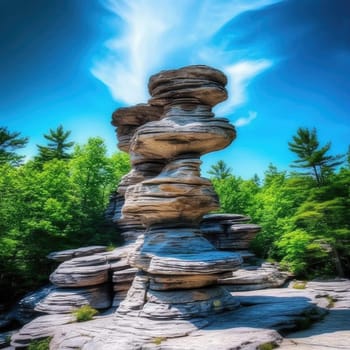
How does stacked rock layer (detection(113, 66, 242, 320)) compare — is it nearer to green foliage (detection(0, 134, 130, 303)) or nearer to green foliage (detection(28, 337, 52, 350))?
green foliage (detection(28, 337, 52, 350))

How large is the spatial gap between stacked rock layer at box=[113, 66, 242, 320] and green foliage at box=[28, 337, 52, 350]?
11.9 ft

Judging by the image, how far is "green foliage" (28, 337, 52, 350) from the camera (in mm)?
13844

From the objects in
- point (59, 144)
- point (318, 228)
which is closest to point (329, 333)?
point (318, 228)

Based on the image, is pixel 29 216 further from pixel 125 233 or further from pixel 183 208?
pixel 183 208

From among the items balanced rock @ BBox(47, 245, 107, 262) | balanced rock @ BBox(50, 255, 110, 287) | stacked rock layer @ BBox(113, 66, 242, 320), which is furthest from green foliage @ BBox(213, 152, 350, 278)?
balanced rock @ BBox(47, 245, 107, 262)

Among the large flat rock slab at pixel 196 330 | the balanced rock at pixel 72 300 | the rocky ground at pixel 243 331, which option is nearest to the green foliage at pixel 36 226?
the balanced rock at pixel 72 300

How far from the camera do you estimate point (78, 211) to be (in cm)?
2767

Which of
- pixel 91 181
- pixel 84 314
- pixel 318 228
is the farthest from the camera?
pixel 91 181

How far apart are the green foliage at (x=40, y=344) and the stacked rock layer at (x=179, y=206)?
143 inches

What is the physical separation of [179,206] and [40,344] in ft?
31.6

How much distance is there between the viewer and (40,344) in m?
14.1

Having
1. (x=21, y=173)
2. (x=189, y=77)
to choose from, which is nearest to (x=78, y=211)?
(x=21, y=173)

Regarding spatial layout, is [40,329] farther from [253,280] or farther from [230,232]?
[230,232]

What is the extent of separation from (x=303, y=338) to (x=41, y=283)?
853 inches
